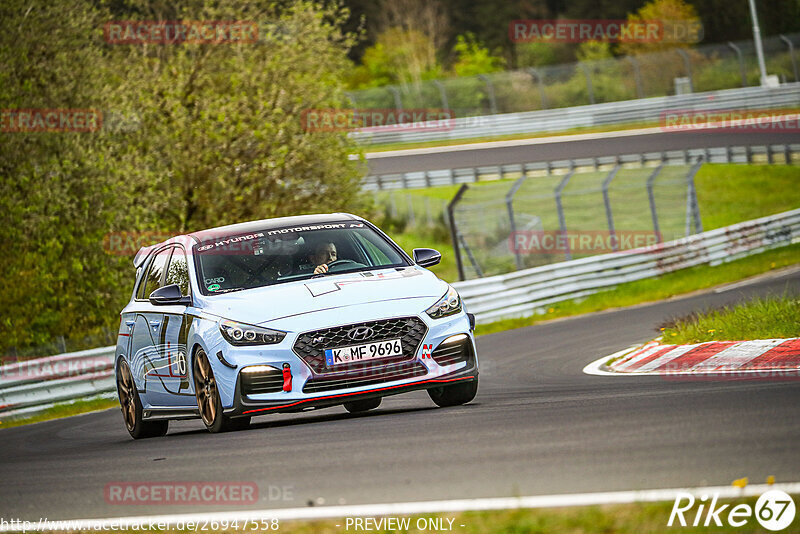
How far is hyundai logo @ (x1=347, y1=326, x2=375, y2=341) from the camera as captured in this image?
8398 millimetres

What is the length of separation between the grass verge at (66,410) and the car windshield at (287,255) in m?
7.32

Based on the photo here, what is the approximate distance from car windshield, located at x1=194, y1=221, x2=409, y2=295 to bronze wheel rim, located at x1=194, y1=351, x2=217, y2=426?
1.96 feet

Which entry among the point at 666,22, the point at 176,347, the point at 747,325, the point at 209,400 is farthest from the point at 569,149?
the point at 209,400

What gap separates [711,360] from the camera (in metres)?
10.5

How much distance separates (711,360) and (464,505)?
5838 mm

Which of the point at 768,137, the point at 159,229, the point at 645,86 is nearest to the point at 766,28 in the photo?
the point at 645,86

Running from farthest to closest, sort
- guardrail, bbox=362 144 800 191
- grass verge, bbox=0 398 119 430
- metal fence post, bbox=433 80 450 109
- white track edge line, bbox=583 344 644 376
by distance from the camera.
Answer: metal fence post, bbox=433 80 450 109
guardrail, bbox=362 144 800 191
grass verge, bbox=0 398 119 430
white track edge line, bbox=583 344 644 376

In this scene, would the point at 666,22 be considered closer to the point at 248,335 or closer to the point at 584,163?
the point at 584,163

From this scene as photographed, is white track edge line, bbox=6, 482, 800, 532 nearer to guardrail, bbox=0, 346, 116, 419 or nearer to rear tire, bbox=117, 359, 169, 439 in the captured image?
rear tire, bbox=117, 359, 169, 439

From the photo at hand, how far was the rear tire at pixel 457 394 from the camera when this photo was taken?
9.27 meters

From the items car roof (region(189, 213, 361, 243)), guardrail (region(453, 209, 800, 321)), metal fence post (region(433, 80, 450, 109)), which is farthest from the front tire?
metal fence post (region(433, 80, 450, 109))

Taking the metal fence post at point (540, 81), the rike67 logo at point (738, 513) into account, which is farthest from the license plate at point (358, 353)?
the metal fence post at point (540, 81)

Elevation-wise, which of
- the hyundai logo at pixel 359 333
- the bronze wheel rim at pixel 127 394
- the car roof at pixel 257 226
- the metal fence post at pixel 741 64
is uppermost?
the car roof at pixel 257 226

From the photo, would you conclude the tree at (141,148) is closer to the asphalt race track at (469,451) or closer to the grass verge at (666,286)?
the grass verge at (666,286)
